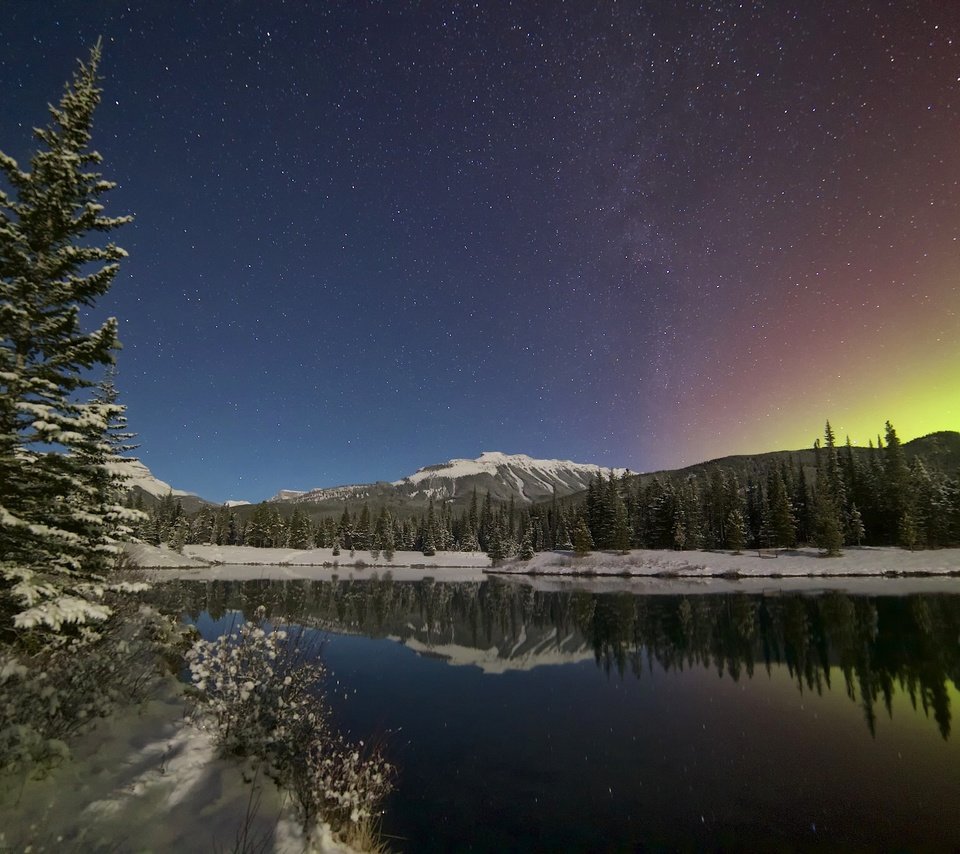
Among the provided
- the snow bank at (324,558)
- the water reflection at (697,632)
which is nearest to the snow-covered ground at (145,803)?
the water reflection at (697,632)

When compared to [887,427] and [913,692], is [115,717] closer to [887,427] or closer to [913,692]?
[913,692]

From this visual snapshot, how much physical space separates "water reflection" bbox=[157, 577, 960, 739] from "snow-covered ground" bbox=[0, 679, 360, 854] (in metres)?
4.35

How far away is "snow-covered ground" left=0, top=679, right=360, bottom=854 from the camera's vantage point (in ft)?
18.9

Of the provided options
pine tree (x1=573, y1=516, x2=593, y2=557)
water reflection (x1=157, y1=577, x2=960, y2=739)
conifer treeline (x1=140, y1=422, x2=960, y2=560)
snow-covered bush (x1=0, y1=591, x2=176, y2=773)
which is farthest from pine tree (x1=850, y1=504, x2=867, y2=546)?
snow-covered bush (x1=0, y1=591, x2=176, y2=773)

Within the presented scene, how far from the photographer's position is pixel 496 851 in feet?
29.2

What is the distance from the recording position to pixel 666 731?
14812mm

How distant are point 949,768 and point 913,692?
7040 millimetres

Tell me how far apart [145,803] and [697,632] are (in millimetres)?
31102

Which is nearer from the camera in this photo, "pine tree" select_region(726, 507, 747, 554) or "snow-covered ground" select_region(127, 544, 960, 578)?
"snow-covered ground" select_region(127, 544, 960, 578)

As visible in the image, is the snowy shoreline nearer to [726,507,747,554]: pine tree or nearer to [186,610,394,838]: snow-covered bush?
[726,507,747,554]: pine tree

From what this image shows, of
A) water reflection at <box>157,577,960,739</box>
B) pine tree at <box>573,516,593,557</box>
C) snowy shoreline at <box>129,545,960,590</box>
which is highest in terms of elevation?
pine tree at <box>573,516,593,557</box>

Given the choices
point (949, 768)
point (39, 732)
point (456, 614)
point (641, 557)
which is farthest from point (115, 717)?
point (641, 557)

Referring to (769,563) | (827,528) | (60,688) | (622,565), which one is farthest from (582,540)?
(60,688)

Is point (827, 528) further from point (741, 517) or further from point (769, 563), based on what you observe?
point (741, 517)
